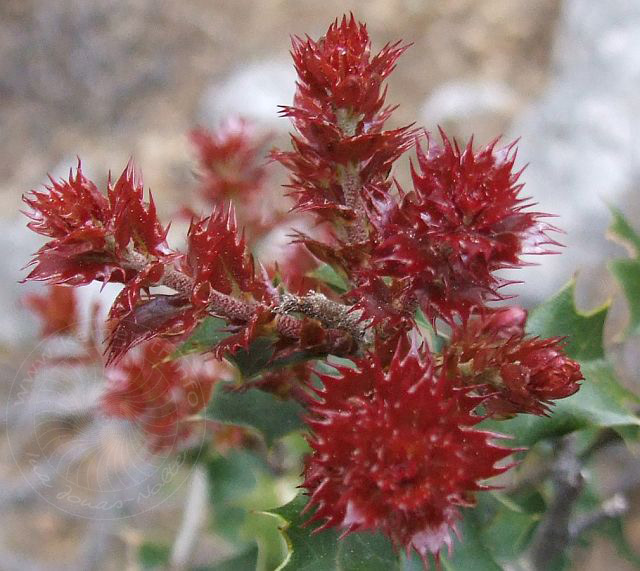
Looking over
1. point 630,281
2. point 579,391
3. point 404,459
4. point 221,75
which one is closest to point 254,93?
point 221,75

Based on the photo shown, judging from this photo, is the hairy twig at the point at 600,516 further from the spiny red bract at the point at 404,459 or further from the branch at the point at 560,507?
the spiny red bract at the point at 404,459

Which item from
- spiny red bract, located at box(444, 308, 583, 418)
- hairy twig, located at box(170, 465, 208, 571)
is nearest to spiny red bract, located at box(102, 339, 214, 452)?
hairy twig, located at box(170, 465, 208, 571)

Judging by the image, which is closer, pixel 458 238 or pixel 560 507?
pixel 458 238

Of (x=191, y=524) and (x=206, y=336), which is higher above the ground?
(x=206, y=336)

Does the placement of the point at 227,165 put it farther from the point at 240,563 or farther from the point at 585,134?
the point at 585,134

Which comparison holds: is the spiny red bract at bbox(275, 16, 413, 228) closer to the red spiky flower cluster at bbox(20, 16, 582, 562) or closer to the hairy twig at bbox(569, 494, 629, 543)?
the red spiky flower cluster at bbox(20, 16, 582, 562)

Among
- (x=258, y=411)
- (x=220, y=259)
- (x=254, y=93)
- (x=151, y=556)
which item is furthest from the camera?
(x=254, y=93)

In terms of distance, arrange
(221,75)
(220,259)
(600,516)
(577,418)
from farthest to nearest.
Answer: (221,75) < (600,516) < (577,418) < (220,259)
